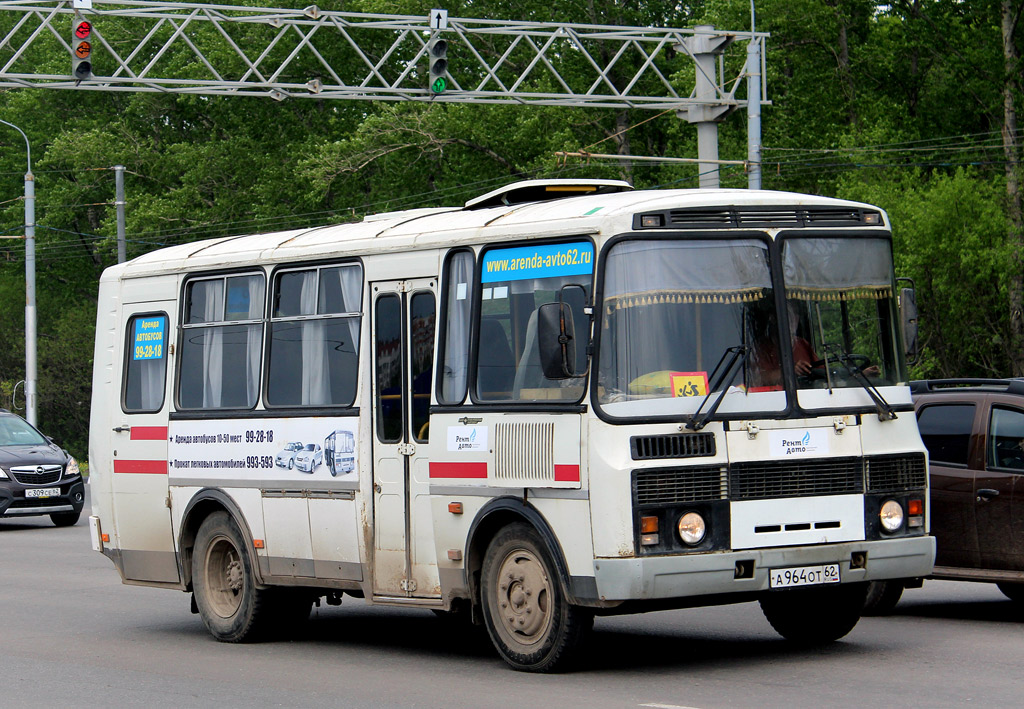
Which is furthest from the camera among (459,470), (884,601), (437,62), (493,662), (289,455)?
(437,62)

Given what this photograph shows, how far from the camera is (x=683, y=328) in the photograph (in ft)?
31.5

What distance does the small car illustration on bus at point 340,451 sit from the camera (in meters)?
11.3

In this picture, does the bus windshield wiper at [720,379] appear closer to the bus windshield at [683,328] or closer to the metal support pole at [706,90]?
the bus windshield at [683,328]

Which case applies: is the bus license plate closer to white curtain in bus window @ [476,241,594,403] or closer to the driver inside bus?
the driver inside bus

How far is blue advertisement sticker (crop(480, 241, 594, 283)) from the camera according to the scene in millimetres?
9758

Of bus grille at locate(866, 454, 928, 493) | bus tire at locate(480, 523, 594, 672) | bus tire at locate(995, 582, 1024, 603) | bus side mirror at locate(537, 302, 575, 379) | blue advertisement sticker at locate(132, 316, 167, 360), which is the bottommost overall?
bus tire at locate(995, 582, 1024, 603)

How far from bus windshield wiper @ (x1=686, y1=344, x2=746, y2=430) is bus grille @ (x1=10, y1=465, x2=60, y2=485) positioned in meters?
16.2

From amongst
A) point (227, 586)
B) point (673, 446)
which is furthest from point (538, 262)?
point (227, 586)

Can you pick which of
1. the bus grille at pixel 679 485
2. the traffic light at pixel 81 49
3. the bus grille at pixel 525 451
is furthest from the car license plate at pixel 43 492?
the bus grille at pixel 679 485

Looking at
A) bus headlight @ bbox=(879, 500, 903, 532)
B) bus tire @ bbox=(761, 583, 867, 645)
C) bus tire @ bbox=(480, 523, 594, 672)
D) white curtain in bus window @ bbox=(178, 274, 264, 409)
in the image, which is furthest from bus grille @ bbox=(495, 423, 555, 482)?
white curtain in bus window @ bbox=(178, 274, 264, 409)

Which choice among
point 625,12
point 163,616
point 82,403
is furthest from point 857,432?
point 82,403

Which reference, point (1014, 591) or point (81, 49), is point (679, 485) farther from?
point (81, 49)

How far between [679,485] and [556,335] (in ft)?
3.60

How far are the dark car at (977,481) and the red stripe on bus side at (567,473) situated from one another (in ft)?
9.96
